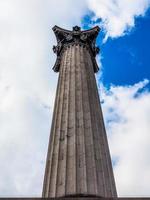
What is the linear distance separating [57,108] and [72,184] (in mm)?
6945

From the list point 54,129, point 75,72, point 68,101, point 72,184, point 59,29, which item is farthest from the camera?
point 59,29

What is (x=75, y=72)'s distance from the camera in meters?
25.0

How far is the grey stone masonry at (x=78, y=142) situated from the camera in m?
16.1

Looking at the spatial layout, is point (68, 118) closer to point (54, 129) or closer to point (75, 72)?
point (54, 129)

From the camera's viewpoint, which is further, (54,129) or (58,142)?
(54,129)

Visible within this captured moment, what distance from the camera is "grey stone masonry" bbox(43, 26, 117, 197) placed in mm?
16125

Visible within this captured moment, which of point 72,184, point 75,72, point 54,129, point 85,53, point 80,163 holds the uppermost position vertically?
point 85,53

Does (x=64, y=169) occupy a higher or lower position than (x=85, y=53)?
lower

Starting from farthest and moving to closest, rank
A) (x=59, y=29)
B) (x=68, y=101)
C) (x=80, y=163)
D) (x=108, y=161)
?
(x=59, y=29) → (x=68, y=101) → (x=108, y=161) → (x=80, y=163)

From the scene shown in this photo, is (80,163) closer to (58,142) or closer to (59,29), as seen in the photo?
(58,142)

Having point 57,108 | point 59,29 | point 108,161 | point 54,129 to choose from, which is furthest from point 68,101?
point 59,29

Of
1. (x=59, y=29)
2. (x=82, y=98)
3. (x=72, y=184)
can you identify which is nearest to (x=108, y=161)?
(x=72, y=184)

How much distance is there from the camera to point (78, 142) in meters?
18.3

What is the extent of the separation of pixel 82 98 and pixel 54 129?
305 centimetres
